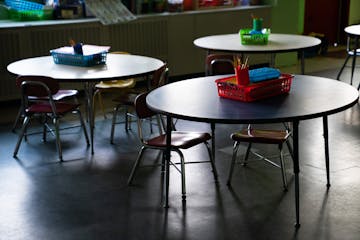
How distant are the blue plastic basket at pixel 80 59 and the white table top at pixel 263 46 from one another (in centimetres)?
114

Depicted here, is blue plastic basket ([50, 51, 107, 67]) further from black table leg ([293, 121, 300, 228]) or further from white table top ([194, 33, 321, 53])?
black table leg ([293, 121, 300, 228])

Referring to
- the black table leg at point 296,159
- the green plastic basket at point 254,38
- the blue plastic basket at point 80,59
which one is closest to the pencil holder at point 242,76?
the black table leg at point 296,159

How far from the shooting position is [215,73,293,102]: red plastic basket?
367 centimetres

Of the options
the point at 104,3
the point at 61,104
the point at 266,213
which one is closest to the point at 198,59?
the point at 104,3

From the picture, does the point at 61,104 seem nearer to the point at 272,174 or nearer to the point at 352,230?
the point at 272,174

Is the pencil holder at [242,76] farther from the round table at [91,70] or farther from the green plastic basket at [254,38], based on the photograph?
the green plastic basket at [254,38]

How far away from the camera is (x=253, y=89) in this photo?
3.66 m

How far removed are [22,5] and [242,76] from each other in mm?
4293

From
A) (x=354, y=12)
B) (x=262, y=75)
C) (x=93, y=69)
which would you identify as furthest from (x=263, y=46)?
(x=354, y=12)

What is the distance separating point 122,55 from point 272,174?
6.71 ft

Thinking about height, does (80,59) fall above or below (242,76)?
below

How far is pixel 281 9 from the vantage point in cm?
895

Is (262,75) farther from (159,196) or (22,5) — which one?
(22,5)

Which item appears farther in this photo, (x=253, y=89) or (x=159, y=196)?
(x=159, y=196)
